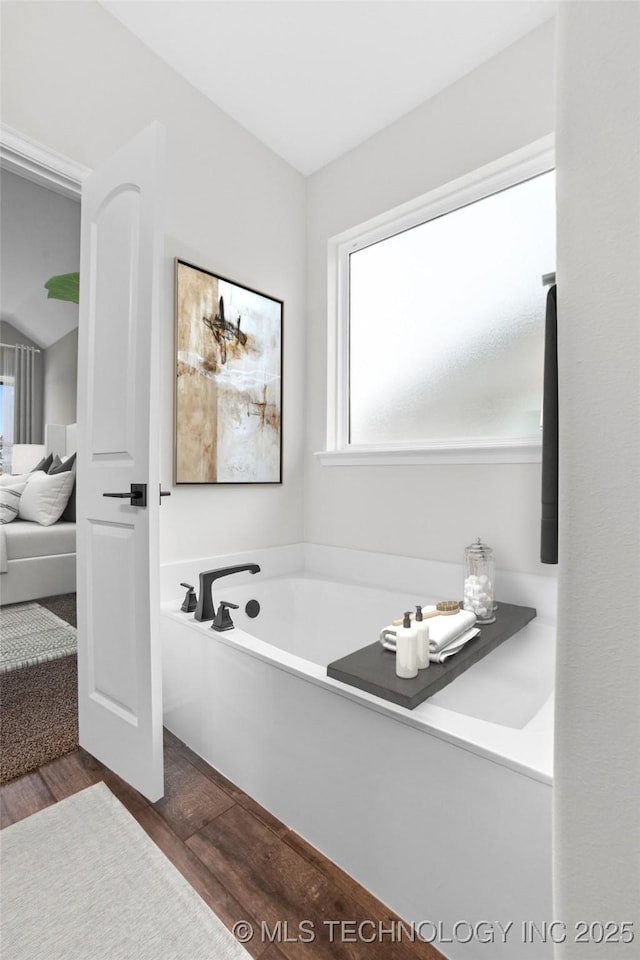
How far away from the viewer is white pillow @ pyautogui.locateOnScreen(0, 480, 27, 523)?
9.96 ft

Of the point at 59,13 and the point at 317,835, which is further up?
the point at 59,13

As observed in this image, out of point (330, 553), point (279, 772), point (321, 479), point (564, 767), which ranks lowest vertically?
point (279, 772)

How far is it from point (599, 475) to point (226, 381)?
6.88 feet

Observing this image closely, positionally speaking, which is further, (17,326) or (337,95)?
(17,326)

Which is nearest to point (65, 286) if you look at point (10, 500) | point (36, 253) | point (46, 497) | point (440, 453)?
point (36, 253)

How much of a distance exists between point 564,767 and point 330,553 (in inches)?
87.1

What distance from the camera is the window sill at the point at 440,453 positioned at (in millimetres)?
1887

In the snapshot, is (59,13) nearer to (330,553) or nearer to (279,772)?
(330,553)

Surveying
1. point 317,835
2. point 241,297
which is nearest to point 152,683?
point 317,835

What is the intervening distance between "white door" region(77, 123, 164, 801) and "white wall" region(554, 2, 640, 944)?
1.26 metres

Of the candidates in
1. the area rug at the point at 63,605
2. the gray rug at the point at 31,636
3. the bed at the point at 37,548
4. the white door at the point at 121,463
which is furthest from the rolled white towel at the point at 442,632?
the bed at the point at 37,548

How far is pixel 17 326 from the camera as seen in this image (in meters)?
3.22

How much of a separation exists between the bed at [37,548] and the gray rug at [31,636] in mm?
103

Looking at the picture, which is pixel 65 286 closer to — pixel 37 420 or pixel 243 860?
pixel 37 420
